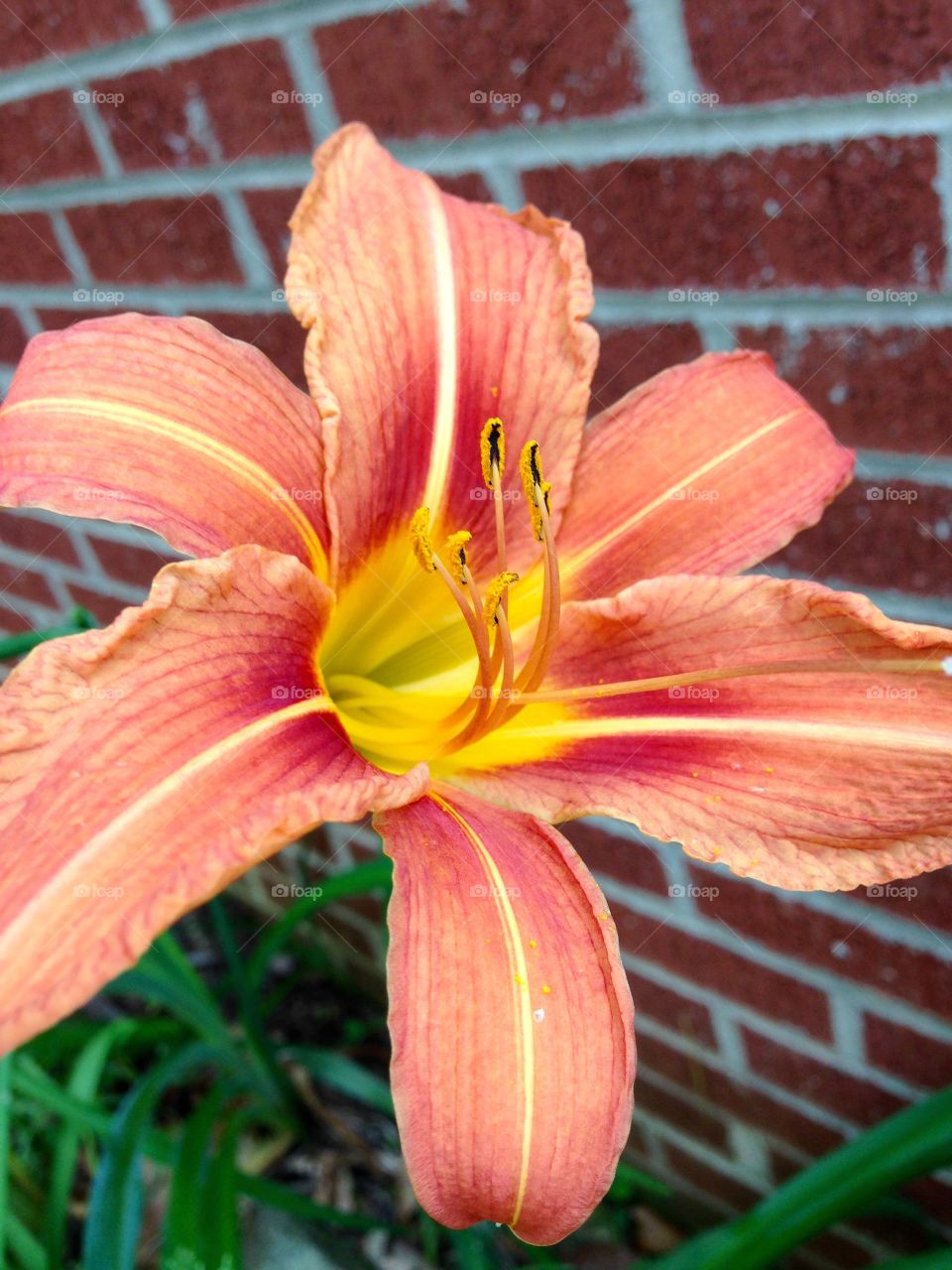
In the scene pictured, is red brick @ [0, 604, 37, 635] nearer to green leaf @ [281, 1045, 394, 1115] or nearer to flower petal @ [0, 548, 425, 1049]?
green leaf @ [281, 1045, 394, 1115]

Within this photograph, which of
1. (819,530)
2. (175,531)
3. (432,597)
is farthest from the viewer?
(819,530)

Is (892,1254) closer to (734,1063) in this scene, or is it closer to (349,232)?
(734,1063)

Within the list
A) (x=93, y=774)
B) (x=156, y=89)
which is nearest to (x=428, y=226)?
(x=93, y=774)

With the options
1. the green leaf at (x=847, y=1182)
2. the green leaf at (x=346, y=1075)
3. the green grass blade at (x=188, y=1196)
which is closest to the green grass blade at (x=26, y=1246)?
the green grass blade at (x=188, y=1196)

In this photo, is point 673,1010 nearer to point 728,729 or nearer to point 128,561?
point 728,729

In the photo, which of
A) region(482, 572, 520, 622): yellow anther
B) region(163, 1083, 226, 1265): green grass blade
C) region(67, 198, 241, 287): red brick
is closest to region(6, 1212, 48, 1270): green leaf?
region(163, 1083, 226, 1265): green grass blade

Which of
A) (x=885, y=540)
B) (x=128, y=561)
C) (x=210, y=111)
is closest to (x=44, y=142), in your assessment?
(x=210, y=111)
